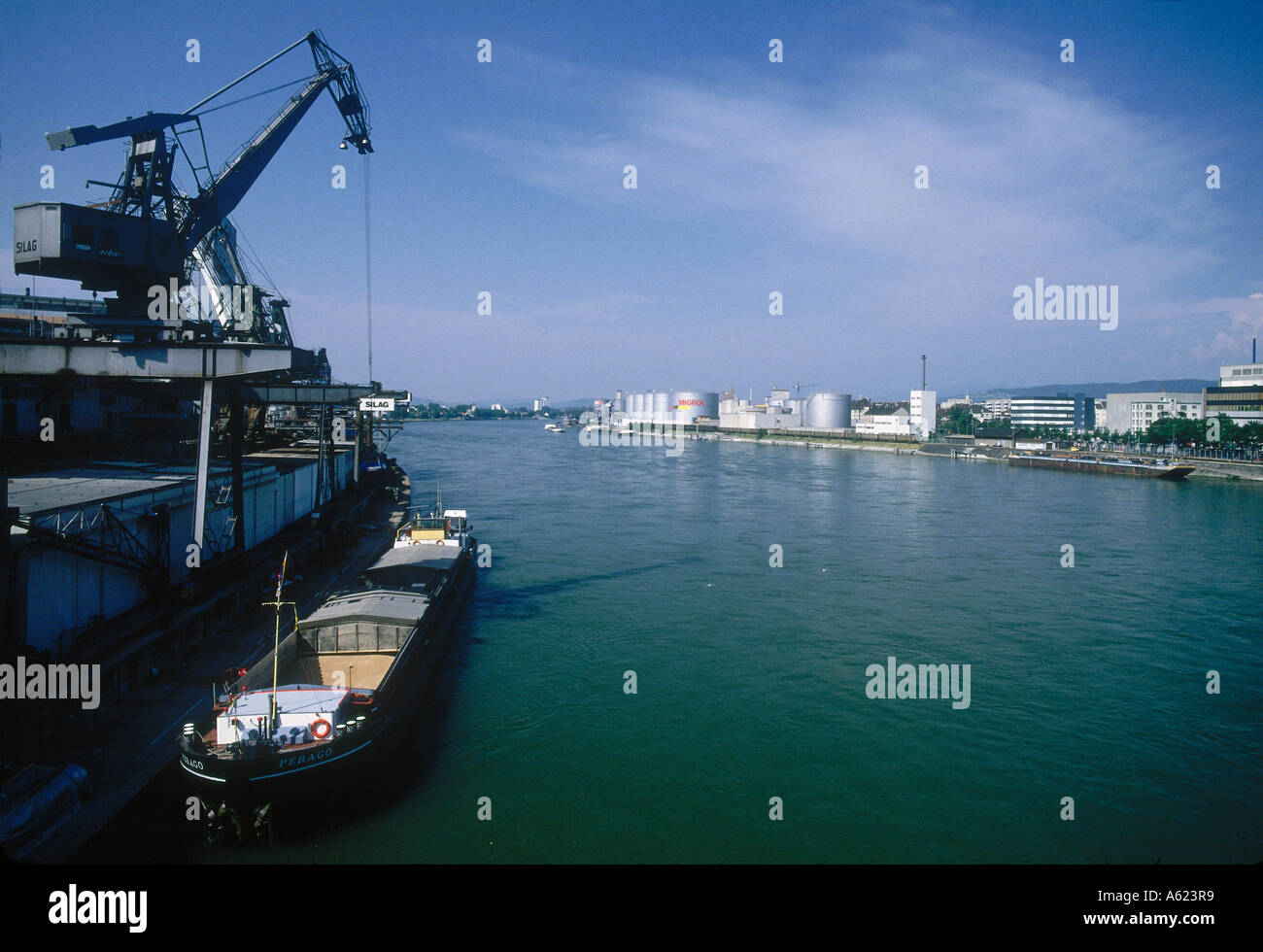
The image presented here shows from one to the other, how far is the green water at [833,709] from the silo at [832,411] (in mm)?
89400

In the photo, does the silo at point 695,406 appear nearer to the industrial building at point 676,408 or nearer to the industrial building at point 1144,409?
the industrial building at point 676,408

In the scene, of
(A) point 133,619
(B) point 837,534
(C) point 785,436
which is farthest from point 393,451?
(A) point 133,619

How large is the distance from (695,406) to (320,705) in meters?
141

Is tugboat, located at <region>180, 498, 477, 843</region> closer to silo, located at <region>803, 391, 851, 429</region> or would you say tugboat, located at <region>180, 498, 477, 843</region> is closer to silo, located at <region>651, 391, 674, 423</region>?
silo, located at <region>803, 391, 851, 429</region>

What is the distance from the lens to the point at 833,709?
13.3 meters

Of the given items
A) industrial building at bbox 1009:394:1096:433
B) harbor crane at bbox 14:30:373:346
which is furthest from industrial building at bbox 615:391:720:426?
harbor crane at bbox 14:30:373:346

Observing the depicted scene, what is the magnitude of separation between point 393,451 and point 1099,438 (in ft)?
279

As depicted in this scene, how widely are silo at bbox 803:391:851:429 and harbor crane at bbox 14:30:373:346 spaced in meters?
98.8

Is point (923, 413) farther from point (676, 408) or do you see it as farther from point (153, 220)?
point (153, 220)

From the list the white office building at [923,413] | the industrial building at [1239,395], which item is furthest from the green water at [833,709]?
the white office building at [923,413]

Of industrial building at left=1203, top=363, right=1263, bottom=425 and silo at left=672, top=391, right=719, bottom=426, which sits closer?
industrial building at left=1203, top=363, right=1263, bottom=425

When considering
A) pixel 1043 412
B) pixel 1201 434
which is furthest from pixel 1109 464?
pixel 1043 412

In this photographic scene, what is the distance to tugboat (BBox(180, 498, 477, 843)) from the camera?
29.1 feet

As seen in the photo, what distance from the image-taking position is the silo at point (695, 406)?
148 metres
